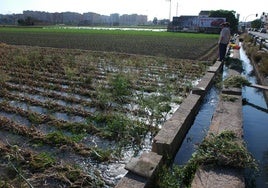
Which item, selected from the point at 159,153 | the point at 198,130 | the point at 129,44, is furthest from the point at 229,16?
the point at 159,153

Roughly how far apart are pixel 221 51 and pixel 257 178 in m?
9.73

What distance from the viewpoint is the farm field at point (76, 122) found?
Result: 3807mm

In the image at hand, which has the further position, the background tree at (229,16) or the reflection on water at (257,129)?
the background tree at (229,16)

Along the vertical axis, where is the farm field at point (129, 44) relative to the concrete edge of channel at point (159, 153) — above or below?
below

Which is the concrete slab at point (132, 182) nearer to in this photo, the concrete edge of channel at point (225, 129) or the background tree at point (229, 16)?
the concrete edge of channel at point (225, 129)

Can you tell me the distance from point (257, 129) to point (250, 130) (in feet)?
0.58

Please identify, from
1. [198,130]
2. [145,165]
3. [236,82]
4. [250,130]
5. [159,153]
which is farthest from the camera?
[236,82]

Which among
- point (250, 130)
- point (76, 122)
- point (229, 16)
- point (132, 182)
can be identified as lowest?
point (250, 130)

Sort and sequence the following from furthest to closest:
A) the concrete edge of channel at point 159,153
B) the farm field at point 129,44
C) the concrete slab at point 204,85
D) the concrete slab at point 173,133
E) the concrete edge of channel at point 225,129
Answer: the farm field at point 129,44
the concrete slab at point 204,85
the concrete slab at point 173,133
the concrete edge of channel at point 225,129
the concrete edge of channel at point 159,153

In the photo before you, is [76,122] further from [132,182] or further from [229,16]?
[229,16]

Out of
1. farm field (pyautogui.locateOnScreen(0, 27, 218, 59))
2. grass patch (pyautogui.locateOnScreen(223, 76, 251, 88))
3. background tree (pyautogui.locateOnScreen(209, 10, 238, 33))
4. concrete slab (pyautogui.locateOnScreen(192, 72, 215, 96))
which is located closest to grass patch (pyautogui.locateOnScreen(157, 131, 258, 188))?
concrete slab (pyautogui.locateOnScreen(192, 72, 215, 96))

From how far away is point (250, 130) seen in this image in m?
6.10

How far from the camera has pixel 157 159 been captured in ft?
12.1

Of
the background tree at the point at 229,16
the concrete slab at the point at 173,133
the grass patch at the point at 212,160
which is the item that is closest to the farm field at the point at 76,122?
the concrete slab at the point at 173,133
